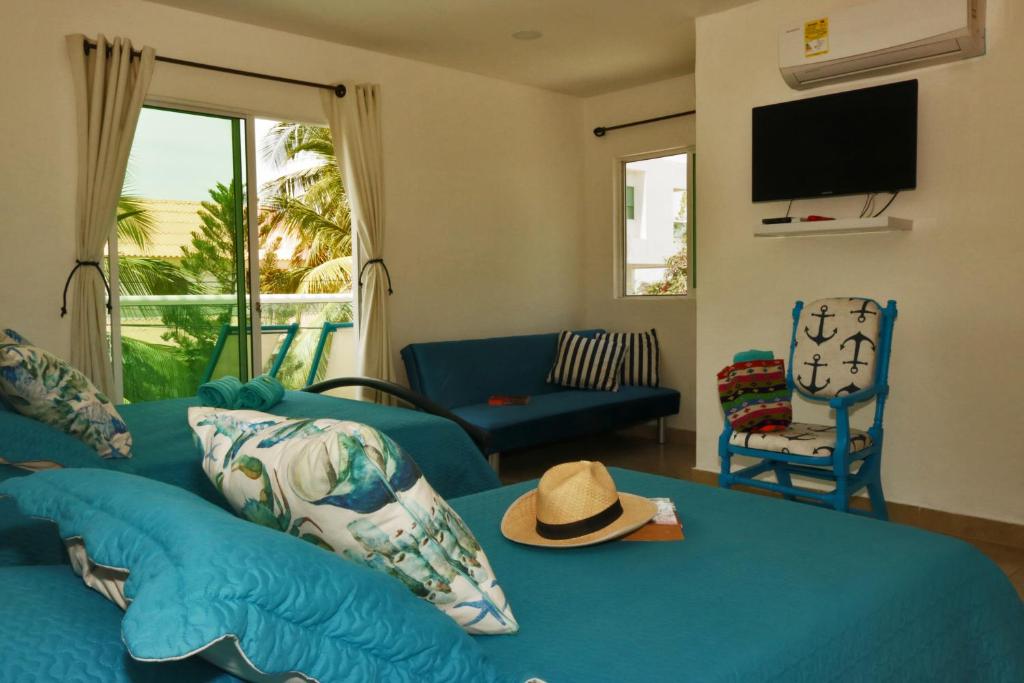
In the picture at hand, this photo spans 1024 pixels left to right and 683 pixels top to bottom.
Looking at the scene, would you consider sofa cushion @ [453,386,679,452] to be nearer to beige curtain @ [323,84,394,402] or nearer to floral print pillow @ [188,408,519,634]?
beige curtain @ [323,84,394,402]

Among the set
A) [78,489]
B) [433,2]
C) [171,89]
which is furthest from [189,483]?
[433,2]

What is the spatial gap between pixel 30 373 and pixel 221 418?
1144mm

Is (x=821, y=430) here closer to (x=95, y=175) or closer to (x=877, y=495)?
(x=877, y=495)

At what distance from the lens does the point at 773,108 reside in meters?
3.94

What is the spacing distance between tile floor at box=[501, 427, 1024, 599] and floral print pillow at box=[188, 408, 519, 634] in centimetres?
342

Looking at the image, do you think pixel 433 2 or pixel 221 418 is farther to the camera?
pixel 433 2

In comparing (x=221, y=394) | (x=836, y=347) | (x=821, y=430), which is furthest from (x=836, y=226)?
(x=221, y=394)

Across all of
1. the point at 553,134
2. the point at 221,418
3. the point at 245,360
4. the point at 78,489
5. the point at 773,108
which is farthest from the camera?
the point at 553,134

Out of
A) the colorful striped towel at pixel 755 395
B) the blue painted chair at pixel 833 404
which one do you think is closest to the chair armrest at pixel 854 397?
the blue painted chair at pixel 833 404

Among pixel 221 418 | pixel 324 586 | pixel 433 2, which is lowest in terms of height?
pixel 324 586

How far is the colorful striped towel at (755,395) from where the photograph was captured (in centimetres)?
344

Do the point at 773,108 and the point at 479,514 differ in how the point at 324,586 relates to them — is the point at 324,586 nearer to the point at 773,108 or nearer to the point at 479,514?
the point at 479,514

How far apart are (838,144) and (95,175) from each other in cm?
342

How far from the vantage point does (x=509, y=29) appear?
445cm
